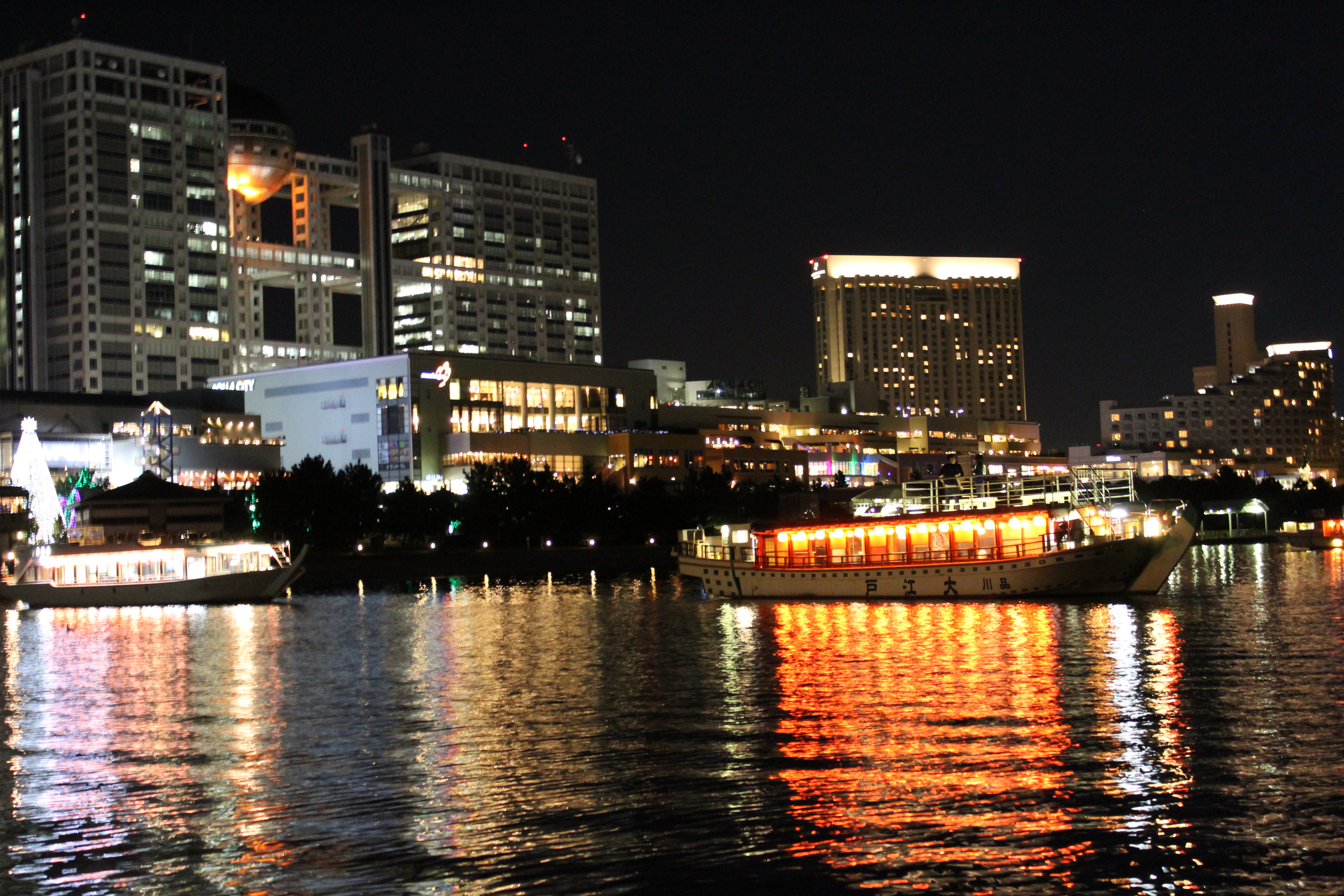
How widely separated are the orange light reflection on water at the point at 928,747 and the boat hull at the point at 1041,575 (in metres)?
14.2

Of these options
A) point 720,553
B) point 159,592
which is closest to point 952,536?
point 720,553

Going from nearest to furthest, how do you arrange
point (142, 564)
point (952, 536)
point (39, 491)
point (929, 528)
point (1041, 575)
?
1. point (1041, 575)
2. point (952, 536)
3. point (929, 528)
4. point (142, 564)
5. point (39, 491)

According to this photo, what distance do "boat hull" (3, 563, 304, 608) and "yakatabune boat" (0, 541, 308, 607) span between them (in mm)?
32

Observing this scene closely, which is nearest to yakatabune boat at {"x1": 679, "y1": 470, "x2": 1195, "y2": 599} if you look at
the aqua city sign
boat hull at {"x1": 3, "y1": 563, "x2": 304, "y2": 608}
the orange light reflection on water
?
the orange light reflection on water

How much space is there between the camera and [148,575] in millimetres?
83438

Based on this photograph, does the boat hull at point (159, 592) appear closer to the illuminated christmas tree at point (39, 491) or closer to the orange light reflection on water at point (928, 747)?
the illuminated christmas tree at point (39, 491)

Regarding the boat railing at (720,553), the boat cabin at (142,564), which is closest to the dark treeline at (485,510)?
the boat cabin at (142,564)

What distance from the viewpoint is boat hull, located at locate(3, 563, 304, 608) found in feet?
271

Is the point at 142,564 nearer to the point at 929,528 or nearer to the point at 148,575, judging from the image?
the point at 148,575

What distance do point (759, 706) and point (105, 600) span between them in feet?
186

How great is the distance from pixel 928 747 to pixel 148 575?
63.6m

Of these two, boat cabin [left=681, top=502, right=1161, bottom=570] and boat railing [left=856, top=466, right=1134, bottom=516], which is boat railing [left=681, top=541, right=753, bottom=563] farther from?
boat railing [left=856, top=466, right=1134, bottom=516]

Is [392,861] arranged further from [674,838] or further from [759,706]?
[759,706]

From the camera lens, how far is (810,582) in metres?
74.1
